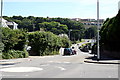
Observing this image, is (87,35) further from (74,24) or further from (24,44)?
(24,44)

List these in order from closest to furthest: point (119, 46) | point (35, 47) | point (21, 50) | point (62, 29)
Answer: point (119, 46), point (21, 50), point (35, 47), point (62, 29)

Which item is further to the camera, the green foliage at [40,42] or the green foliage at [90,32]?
the green foliage at [90,32]

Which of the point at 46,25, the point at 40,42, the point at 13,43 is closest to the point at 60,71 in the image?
the point at 13,43

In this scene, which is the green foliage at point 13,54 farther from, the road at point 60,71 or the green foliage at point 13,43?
the road at point 60,71

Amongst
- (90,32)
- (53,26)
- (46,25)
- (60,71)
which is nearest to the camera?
(60,71)

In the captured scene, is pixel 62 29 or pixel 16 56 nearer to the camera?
pixel 16 56

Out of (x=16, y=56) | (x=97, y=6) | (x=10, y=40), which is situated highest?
(x=97, y=6)

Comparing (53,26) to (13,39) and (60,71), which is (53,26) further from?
(60,71)

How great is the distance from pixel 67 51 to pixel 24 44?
13397mm

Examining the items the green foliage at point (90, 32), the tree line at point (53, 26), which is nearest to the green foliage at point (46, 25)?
the tree line at point (53, 26)

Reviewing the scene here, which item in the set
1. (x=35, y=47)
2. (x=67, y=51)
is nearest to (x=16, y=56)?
(x=35, y=47)

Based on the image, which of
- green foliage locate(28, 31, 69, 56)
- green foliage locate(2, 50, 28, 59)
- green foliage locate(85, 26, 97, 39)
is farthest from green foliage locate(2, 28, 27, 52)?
green foliage locate(85, 26, 97, 39)

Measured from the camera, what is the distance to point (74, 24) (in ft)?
631

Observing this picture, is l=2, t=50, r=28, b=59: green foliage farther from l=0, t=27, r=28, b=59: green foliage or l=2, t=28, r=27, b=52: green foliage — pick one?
l=2, t=28, r=27, b=52: green foliage
